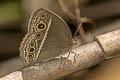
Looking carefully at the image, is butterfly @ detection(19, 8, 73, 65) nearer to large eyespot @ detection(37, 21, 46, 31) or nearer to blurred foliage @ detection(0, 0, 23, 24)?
large eyespot @ detection(37, 21, 46, 31)


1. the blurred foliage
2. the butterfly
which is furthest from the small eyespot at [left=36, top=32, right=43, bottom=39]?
the blurred foliage

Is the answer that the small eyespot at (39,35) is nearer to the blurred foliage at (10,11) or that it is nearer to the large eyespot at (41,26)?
the large eyespot at (41,26)

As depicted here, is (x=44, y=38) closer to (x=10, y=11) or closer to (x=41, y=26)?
(x=41, y=26)

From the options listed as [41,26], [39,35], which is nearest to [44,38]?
[39,35]

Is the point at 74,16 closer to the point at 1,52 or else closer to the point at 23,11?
the point at 23,11

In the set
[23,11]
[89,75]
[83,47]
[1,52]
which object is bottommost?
[89,75]

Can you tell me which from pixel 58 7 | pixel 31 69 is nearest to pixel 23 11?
pixel 58 7
